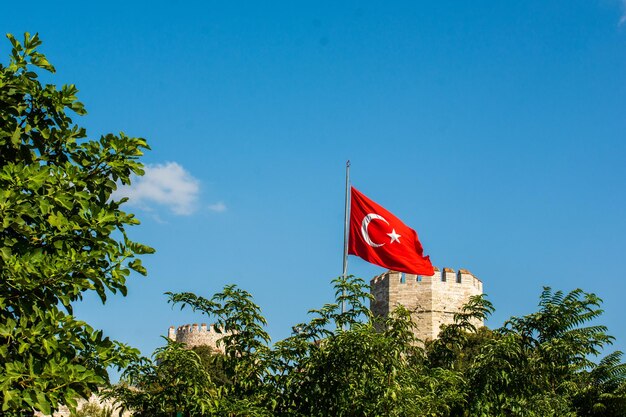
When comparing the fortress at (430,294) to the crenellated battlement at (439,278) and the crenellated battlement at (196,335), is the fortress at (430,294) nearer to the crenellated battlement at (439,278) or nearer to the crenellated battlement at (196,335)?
the crenellated battlement at (439,278)

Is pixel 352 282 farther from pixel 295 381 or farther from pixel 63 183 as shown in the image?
pixel 63 183

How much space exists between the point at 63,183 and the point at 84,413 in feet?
123

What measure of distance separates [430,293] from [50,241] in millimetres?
45293

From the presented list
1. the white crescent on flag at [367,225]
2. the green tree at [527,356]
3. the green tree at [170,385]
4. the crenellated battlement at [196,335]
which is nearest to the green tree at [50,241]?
the green tree at [170,385]

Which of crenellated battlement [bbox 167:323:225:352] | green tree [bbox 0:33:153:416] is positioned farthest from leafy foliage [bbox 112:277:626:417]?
crenellated battlement [bbox 167:323:225:352]

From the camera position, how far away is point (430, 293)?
5366cm

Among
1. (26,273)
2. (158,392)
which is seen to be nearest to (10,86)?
(26,273)

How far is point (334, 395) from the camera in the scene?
556 inches

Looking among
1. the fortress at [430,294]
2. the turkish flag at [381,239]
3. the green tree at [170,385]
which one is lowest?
the green tree at [170,385]

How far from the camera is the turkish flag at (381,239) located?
2138cm

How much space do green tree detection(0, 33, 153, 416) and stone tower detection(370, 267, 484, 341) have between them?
43581 mm

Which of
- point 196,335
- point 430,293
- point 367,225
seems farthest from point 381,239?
point 196,335

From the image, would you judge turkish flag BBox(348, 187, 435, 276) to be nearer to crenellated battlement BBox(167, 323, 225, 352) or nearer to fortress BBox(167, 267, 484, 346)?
fortress BBox(167, 267, 484, 346)

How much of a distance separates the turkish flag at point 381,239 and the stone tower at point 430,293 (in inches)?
1254
